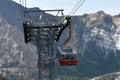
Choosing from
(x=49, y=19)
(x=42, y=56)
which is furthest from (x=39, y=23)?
(x=42, y=56)

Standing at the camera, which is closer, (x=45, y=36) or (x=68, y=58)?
(x=68, y=58)

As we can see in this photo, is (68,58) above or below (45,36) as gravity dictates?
below

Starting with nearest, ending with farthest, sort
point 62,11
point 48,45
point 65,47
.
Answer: point 65,47, point 62,11, point 48,45

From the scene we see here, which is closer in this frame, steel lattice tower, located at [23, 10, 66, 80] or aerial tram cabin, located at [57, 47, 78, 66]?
aerial tram cabin, located at [57, 47, 78, 66]

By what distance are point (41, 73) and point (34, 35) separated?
22.0ft

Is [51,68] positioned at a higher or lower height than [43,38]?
lower

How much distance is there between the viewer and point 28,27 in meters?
57.0

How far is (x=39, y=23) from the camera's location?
193ft

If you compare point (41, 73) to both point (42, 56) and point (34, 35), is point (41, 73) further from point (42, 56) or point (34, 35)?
point (34, 35)

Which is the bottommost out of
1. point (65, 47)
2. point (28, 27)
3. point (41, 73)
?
point (41, 73)

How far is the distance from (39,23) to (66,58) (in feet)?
28.3

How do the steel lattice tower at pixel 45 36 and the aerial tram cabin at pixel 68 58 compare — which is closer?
the aerial tram cabin at pixel 68 58

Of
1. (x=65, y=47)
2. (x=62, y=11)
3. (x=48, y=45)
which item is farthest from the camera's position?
(x=48, y=45)

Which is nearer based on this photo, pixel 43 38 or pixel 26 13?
pixel 26 13
